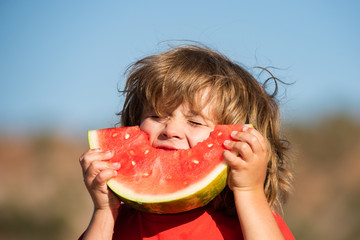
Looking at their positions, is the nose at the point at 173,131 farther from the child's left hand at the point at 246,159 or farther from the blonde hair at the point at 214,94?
the child's left hand at the point at 246,159

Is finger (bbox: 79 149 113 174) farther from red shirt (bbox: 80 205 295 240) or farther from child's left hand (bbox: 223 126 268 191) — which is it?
child's left hand (bbox: 223 126 268 191)

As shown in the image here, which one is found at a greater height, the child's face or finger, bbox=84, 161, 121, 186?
the child's face

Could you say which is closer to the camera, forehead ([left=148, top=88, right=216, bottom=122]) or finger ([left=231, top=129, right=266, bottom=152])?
finger ([left=231, top=129, right=266, bottom=152])

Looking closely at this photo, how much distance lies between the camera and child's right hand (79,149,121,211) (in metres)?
2.04

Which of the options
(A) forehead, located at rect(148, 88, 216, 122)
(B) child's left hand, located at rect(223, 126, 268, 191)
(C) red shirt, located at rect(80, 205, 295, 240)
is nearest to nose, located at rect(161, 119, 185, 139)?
(A) forehead, located at rect(148, 88, 216, 122)

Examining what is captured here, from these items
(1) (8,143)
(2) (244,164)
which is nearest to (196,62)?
(2) (244,164)

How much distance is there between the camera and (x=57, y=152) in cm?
922

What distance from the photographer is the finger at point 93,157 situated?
2.10 meters

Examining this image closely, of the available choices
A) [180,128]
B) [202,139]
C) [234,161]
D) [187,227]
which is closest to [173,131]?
[180,128]

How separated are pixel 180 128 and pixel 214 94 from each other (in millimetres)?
359

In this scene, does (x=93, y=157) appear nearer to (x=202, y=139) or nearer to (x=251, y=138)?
(x=202, y=139)

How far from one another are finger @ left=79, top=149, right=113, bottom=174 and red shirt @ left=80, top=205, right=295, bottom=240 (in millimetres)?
470

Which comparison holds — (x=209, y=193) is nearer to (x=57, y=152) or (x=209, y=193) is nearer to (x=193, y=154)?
(x=193, y=154)

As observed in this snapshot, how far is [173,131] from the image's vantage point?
6.98ft
